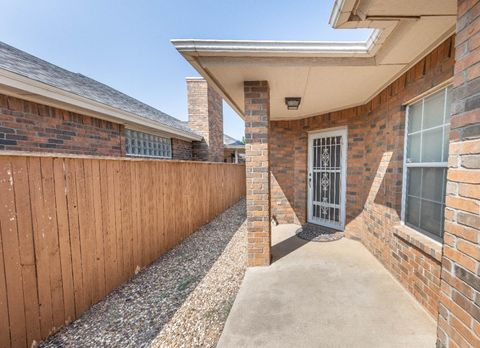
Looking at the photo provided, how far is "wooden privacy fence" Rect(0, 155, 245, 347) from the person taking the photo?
5.60ft

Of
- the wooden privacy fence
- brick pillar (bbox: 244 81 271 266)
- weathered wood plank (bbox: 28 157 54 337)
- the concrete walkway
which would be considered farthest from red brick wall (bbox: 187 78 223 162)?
weathered wood plank (bbox: 28 157 54 337)

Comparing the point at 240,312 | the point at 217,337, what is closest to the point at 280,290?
the point at 240,312

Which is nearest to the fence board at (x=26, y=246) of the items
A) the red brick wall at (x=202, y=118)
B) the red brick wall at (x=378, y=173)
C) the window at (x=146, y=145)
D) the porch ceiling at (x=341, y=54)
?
the porch ceiling at (x=341, y=54)

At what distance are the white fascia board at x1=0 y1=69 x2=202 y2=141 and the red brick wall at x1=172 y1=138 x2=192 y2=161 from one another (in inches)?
98.7

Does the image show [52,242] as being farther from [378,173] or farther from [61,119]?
[378,173]

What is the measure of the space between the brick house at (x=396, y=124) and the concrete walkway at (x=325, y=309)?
0.26 meters

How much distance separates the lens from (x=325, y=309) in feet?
7.17

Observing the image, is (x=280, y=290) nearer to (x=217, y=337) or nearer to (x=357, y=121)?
(x=217, y=337)

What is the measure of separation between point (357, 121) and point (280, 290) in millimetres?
3389

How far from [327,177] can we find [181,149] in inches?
230

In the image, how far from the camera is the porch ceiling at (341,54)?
1600 millimetres

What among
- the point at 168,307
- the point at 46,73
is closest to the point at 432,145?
the point at 168,307

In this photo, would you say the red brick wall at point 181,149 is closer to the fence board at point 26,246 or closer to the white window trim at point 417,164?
the fence board at point 26,246

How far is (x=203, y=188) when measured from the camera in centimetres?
566
